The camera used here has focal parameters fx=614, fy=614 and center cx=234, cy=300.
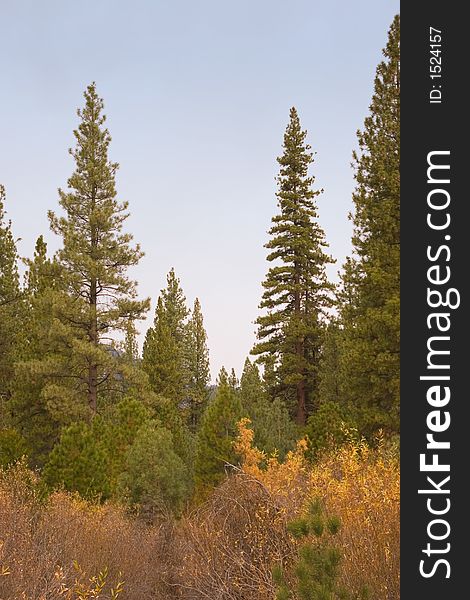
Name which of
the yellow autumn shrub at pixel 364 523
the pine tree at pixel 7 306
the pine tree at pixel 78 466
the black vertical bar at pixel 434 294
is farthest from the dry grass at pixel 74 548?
the pine tree at pixel 7 306

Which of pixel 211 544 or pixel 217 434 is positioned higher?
pixel 217 434

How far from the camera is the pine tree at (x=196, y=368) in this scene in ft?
156

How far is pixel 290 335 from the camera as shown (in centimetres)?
3316

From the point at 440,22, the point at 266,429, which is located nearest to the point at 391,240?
the point at 266,429

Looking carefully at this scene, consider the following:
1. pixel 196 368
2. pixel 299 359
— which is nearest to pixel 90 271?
pixel 299 359

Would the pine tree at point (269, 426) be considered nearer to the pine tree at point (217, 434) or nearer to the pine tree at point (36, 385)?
the pine tree at point (217, 434)

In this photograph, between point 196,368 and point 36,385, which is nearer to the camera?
point 36,385

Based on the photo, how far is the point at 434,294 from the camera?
3.70 m

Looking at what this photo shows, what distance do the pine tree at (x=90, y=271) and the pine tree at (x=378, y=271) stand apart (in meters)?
10.2

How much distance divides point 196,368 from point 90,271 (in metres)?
21.8

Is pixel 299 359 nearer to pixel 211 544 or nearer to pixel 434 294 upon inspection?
pixel 211 544

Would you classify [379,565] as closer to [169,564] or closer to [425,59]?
[425,59]

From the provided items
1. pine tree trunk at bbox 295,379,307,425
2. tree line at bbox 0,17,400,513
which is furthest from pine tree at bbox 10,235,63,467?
pine tree trunk at bbox 295,379,307,425

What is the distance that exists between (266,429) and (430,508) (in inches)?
806
